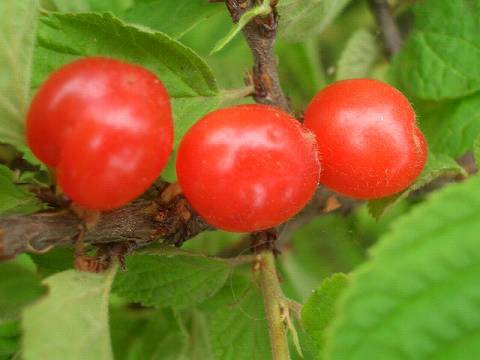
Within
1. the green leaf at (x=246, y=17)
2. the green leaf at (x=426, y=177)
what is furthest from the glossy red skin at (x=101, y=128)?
the green leaf at (x=426, y=177)

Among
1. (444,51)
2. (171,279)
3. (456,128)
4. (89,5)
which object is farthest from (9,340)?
(444,51)

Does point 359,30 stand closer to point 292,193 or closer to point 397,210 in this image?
point 397,210

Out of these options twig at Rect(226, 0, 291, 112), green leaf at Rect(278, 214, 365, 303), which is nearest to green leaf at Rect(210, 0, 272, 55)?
twig at Rect(226, 0, 291, 112)

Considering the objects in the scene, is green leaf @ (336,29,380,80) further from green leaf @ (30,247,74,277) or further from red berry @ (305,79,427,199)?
green leaf @ (30,247,74,277)

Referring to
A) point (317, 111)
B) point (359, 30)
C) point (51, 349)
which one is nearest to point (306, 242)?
point (359, 30)

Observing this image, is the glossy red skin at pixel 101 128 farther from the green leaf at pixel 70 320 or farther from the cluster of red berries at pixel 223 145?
the green leaf at pixel 70 320

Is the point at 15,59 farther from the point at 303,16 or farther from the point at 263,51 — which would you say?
the point at 303,16

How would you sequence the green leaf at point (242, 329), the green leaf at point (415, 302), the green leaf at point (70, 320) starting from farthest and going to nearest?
the green leaf at point (242, 329)
the green leaf at point (70, 320)
the green leaf at point (415, 302)
